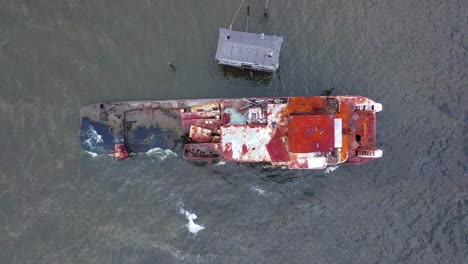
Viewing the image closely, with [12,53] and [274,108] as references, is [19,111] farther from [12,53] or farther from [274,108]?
[274,108]

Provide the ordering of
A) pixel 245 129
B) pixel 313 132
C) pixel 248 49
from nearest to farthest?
pixel 313 132, pixel 245 129, pixel 248 49

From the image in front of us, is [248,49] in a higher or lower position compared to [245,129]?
higher

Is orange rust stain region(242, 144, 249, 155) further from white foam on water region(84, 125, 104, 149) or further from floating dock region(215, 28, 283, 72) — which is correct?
white foam on water region(84, 125, 104, 149)

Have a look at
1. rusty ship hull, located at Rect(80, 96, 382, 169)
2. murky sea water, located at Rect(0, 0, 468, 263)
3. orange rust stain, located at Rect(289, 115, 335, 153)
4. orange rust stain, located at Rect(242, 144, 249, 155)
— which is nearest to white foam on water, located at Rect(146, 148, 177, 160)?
murky sea water, located at Rect(0, 0, 468, 263)

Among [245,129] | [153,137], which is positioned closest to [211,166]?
[245,129]

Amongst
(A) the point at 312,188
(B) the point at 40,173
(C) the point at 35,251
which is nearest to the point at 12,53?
(B) the point at 40,173

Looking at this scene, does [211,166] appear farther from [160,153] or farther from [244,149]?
[160,153]

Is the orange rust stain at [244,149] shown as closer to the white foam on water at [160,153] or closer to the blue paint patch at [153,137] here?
the blue paint patch at [153,137]

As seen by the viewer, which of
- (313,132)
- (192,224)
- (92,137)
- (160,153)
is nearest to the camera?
(313,132)
